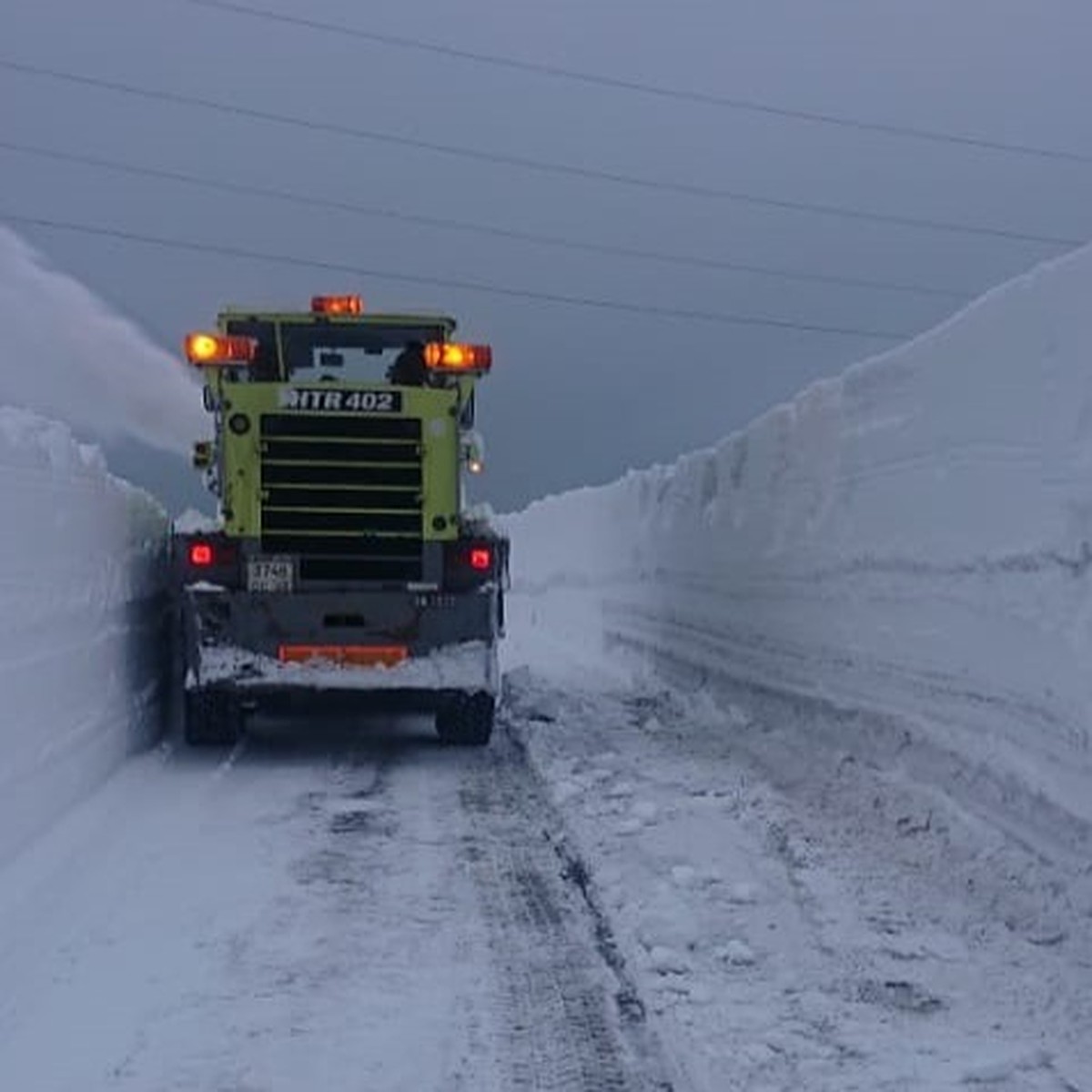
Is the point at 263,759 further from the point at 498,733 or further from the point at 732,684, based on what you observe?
the point at 732,684

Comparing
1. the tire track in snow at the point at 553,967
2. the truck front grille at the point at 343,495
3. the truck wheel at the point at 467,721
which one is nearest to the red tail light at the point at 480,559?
the truck front grille at the point at 343,495

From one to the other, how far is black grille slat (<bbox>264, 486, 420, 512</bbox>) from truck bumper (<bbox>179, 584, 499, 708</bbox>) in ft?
2.32

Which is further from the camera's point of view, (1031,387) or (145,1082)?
(1031,387)

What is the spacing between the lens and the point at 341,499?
1284cm

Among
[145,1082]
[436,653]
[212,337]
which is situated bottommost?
[145,1082]

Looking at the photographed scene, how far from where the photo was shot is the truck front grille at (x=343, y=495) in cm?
1276

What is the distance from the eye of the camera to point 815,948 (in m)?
6.69

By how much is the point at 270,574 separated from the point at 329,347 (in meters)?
2.30

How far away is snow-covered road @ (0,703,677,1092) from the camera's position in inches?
212

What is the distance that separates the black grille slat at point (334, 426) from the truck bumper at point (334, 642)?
4.07ft

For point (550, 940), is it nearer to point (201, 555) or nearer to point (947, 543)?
point (947, 543)

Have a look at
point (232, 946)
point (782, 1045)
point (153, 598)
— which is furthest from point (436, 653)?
point (782, 1045)

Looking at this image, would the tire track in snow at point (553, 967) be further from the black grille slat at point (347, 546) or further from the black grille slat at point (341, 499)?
the black grille slat at point (341, 499)

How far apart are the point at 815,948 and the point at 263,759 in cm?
680
